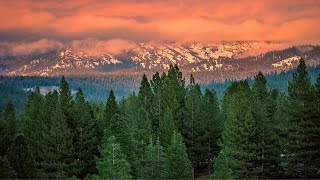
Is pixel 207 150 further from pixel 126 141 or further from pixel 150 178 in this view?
pixel 150 178

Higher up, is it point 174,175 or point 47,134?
point 47,134

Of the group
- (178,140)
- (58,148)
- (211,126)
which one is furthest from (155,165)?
(211,126)

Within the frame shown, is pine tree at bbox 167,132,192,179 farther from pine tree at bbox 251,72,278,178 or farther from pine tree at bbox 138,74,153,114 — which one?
pine tree at bbox 138,74,153,114

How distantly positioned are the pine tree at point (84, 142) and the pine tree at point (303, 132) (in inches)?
963

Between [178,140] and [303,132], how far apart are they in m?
13.6

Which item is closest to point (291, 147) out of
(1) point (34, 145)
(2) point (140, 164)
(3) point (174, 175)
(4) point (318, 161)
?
(4) point (318, 161)

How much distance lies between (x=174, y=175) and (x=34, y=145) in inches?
957

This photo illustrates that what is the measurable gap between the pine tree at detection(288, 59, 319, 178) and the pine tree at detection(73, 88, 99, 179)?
24455 millimetres

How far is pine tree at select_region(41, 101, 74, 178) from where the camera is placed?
53281 mm

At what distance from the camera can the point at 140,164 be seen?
53469 millimetres

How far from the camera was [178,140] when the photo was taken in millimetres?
51125

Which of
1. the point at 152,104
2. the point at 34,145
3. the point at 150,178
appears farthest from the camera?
the point at 152,104

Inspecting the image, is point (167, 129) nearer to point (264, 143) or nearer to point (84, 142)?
point (84, 142)

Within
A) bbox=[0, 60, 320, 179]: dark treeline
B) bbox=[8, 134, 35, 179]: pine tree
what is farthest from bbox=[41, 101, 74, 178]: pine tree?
bbox=[8, 134, 35, 179]: pine tree
